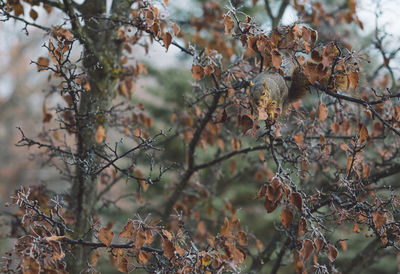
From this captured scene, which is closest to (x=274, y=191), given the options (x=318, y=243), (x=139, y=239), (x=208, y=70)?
(x=318, y=243)

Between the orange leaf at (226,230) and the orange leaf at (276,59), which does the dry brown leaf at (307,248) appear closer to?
the orange leaf at (226,230)

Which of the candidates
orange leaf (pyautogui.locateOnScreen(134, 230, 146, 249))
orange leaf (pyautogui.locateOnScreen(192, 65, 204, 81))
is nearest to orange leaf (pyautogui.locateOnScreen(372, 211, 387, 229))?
orange leaf (pyautogui.locateOnScreen(134, 230, 146, 249))

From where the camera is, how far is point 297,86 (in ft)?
8.86

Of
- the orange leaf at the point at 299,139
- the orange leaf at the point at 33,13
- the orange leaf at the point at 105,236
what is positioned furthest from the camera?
the orange leaf at the point at 33,13

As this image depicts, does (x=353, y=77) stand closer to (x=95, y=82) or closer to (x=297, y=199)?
(x=297, y=199)

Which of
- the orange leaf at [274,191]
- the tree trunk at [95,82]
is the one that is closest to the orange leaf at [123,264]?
the orange leaf at [274,191]

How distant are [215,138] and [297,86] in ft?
5.72

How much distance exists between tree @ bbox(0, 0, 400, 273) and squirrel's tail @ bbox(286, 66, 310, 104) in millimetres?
34

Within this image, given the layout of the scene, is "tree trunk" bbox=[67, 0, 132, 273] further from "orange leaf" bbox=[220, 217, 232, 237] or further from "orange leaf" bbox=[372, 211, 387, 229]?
"orange leaf" bbox=[372, 211, 387, 229]

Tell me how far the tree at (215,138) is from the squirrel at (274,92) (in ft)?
0.06

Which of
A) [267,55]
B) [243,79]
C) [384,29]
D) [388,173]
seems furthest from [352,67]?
[384,29]

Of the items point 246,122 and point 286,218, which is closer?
point 286,218

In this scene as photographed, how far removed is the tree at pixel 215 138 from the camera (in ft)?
7.39

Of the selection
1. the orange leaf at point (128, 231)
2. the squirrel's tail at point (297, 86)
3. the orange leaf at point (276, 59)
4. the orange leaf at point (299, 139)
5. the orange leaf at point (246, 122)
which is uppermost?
the squirrel's tail at point (297, 86)
